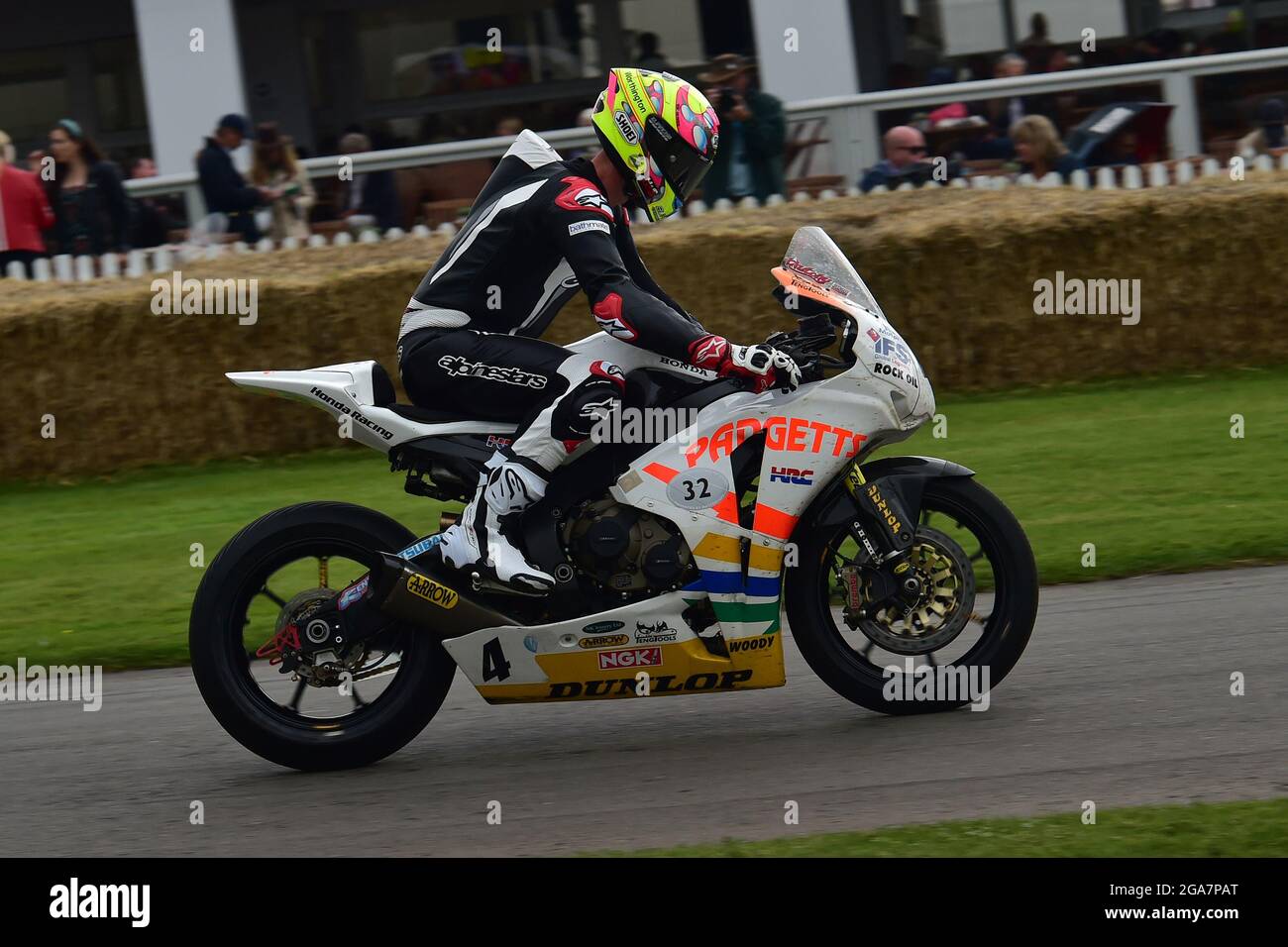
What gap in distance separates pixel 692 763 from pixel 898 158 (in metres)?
9.35

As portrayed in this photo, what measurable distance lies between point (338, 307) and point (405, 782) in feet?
23.1

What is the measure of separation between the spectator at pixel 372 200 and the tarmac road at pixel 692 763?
28.2 feet

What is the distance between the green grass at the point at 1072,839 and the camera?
411 cm

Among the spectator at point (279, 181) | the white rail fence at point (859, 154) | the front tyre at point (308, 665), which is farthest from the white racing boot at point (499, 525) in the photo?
the spectator at point (279, 181)

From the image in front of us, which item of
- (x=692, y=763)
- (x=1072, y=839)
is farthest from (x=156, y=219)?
(x=1072, y=839)

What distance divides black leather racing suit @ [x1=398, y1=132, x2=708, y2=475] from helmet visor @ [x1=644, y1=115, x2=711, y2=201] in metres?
0.21

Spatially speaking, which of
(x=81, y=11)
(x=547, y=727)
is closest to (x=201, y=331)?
(x=547, y=727)

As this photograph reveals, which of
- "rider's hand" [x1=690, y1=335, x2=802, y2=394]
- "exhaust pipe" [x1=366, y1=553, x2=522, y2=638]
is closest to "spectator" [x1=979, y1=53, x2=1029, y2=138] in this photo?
"rider's hand" [x1=690, y1=335, x2=802, y2=394]

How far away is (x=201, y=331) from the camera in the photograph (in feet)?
38.6

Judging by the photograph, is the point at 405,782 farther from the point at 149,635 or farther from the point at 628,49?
the point at 628,49

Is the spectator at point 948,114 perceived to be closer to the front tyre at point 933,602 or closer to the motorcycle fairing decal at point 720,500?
the front tyre at point 933,602

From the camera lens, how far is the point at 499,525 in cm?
530

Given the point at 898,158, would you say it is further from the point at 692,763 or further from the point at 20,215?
→ the point at 692,763

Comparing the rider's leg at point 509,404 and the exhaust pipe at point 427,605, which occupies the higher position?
the rider's leg at point 509,404
